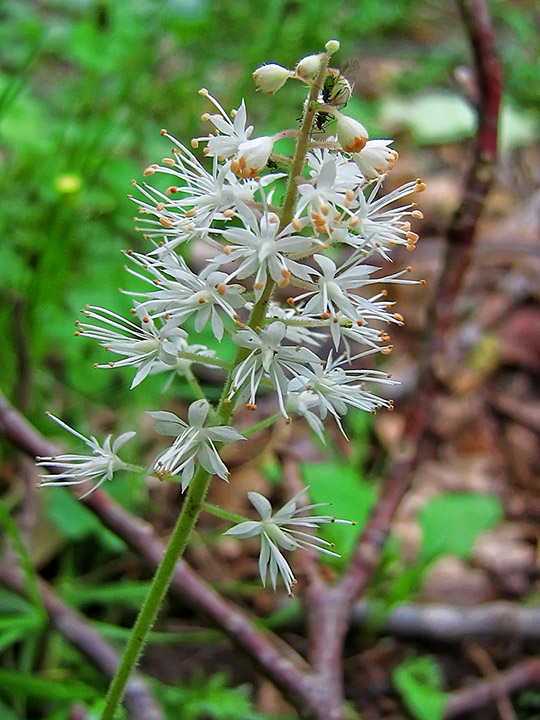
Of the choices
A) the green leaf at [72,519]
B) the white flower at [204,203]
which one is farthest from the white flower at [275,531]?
the green leaf at [72,519]

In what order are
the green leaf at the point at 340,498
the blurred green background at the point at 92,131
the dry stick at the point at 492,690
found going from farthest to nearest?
the blurred green background at the point at 92,131 → the green leaf at the point at 340,498 → the dry stick at the point at 492,690

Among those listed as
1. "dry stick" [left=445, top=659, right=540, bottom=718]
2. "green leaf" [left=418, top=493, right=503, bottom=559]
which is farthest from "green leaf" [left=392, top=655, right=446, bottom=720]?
"green leaf" [left=418, top=493, right=503, bottom=559]

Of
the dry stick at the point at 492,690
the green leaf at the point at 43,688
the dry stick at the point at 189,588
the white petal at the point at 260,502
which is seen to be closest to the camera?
the white petal at the point at 260,502

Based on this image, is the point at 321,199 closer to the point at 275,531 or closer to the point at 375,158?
the point at 375,158

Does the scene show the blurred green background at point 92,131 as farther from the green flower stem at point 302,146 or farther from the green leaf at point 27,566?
the green flower stem at point 302,146

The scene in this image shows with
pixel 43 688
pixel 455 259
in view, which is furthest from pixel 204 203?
pixel 455 259

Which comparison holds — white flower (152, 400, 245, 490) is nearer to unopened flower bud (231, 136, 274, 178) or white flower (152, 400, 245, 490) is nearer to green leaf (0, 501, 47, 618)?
unopened flower bud (231, 136, 274, 178)

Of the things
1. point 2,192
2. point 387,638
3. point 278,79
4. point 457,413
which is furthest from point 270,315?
point 457,413
